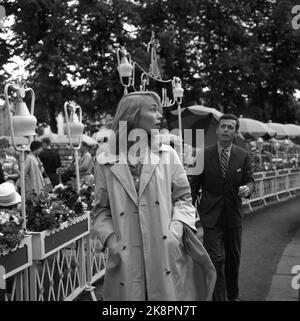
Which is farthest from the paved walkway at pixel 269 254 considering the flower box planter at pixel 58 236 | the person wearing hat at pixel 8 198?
the person wearing hat at pixel 8 198

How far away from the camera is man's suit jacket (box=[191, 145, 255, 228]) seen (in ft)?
16.0

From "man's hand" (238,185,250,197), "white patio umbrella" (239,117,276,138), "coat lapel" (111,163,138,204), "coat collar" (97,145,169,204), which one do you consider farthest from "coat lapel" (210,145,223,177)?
"white patio umbrella" (239,117,276,138)

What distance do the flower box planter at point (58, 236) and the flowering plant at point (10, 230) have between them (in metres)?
0.35

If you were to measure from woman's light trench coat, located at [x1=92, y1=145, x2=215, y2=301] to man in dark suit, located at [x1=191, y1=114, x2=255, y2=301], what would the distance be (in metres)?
1.88

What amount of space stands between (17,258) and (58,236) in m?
0.95

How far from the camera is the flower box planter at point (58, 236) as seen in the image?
4.46 m

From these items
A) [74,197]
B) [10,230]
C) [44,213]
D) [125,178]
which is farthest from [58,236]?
[125,178]

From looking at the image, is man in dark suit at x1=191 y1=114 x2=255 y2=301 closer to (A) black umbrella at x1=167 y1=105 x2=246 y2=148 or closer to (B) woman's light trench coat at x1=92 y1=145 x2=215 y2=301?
(B) woman's light trench coat at x1=92 y1=145 x2=215 y2=301

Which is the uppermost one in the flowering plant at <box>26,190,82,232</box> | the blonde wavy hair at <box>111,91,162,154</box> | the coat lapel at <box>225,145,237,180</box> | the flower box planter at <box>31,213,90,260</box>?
the blonde wavy hair at <box>111,91,162,154</box>

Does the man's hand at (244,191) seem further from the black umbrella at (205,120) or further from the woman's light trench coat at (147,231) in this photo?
the black umbrella at (205,120)

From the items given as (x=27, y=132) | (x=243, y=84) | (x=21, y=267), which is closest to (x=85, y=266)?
(x=21, y=267)

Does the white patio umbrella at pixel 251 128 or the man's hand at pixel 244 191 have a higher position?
the white patio umbrella at pixel 251 128

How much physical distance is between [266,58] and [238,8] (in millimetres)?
3971

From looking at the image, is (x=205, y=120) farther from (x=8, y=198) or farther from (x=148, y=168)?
(x=148, y=168)
